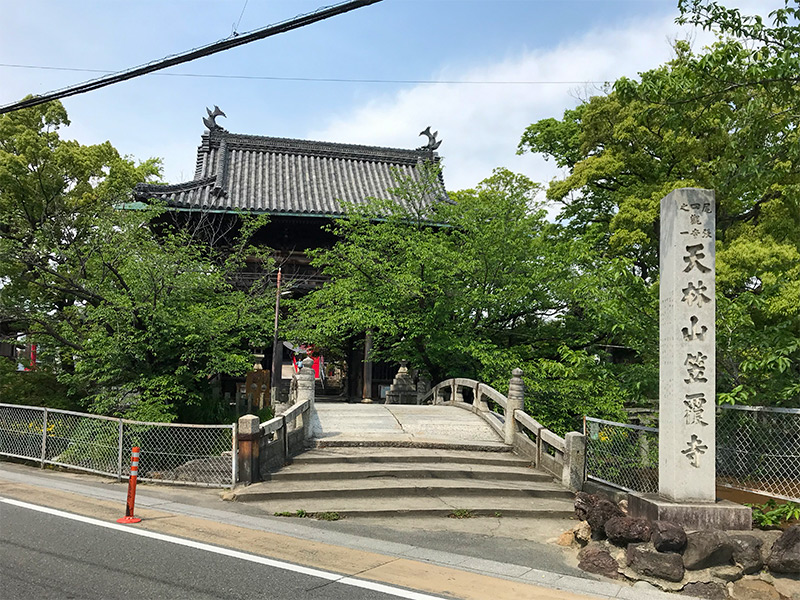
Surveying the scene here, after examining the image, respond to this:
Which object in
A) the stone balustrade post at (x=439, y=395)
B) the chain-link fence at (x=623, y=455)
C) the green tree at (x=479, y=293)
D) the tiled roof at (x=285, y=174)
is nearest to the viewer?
the chain-link fence at (x=623, y=455)

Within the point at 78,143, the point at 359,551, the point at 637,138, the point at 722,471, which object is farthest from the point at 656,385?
the point at 78,143

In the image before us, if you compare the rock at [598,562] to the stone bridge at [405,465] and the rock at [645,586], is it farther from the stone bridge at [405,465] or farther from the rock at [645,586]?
the stone bridge at [405,465]

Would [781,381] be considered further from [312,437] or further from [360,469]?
[312,437]

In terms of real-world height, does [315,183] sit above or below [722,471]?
above

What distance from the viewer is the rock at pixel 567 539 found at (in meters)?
8.21

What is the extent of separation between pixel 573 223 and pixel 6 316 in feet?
59.8

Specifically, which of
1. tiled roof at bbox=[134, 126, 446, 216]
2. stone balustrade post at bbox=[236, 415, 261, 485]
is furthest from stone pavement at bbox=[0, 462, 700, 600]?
tiled roof at bbox=[134, 126, 446, 216]

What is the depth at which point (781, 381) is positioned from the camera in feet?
27.9

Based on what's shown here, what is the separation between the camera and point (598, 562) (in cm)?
718

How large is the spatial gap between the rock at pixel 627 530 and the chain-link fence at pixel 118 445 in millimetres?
6258

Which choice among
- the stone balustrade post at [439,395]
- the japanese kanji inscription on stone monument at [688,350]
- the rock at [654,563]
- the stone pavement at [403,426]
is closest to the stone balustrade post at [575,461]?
the stone pavement at [403,426]

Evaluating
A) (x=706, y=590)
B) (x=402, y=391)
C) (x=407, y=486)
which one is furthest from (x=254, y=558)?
(x=402, y=391)

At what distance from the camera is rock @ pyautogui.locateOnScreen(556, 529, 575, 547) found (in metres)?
8.21

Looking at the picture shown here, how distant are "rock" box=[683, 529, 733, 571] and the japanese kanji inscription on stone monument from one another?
89 centimetres
